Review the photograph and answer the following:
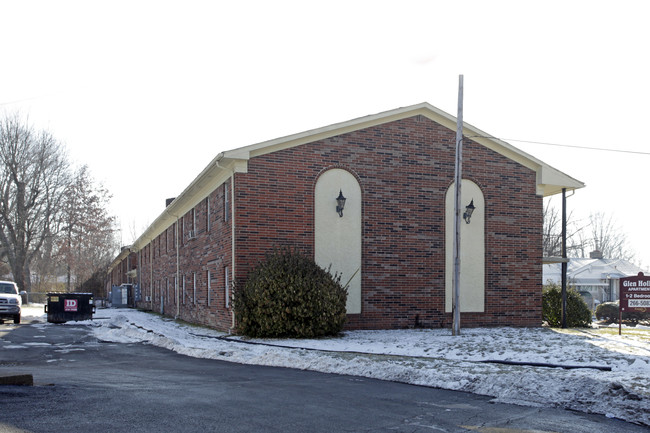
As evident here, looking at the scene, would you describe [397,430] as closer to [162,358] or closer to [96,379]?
[96,379]

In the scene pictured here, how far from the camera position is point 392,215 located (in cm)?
1991

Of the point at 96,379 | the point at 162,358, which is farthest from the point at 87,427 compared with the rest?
the point at 162,358

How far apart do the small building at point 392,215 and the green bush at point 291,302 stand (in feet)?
4.43

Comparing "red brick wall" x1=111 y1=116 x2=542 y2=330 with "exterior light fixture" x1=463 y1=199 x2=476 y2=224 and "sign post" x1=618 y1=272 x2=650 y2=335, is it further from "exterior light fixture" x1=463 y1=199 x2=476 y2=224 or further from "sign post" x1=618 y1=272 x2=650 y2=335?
"sign post" x1=618 y1=272 x2=650 y2=335

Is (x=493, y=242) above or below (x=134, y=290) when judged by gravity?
above

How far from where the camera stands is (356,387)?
374 inches

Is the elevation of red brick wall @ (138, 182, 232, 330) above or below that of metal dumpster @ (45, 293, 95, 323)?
above

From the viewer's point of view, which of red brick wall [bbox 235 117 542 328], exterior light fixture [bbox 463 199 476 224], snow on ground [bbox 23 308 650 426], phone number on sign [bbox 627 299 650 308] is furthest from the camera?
exterior light fixture [bbox 463 199 476 224]

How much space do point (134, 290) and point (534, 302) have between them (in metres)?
35.6

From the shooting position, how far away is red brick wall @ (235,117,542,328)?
18688 millimetres

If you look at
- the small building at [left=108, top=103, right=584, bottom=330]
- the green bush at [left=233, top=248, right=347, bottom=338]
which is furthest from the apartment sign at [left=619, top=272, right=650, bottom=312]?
the green bush at [left=233, top=248, right=347, bottom=338]

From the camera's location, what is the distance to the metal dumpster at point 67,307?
28.4 m

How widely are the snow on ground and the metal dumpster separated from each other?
10238 millimetres

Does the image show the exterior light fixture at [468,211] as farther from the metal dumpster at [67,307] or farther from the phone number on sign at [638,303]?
the metal dumpster at [67,307]
